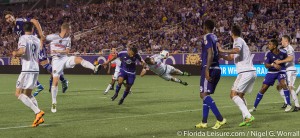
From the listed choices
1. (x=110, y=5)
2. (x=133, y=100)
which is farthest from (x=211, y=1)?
(x=133, y=100)

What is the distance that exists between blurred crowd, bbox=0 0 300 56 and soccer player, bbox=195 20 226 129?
81.9 ft

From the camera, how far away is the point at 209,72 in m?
11.3

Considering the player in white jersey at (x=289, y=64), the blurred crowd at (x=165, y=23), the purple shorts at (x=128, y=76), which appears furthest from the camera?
the blurred crowd at (x=165, y=23)

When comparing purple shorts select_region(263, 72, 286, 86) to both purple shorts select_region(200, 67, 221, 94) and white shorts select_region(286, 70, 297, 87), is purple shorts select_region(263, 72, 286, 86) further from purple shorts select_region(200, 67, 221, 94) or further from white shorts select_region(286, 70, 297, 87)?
purple shorts select_region(200, 67, 221, 94)

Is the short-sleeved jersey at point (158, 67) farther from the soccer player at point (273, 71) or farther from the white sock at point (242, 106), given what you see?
the white sock at point (242, 106)

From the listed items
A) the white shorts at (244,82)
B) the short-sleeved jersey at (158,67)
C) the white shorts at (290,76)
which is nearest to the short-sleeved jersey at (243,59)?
the white shorts at (244,82)

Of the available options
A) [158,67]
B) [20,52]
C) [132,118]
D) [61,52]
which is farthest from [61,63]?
[158,67]

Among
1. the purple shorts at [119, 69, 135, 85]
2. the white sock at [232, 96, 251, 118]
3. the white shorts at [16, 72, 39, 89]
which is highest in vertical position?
the white shorts at [16, 72, 39, 89]

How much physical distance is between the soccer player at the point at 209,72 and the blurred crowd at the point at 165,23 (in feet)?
81.9

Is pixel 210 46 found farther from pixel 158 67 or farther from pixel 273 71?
pixel 158 67

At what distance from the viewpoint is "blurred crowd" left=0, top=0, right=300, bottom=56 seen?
4000 cm

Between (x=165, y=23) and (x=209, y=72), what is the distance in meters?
37.3

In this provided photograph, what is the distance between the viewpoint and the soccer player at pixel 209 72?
36.2 ft

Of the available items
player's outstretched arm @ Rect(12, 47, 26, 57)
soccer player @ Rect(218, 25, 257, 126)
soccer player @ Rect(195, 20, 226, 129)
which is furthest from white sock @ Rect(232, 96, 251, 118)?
player's outstretched arm @ Rect(12, 47, 26, 57)
